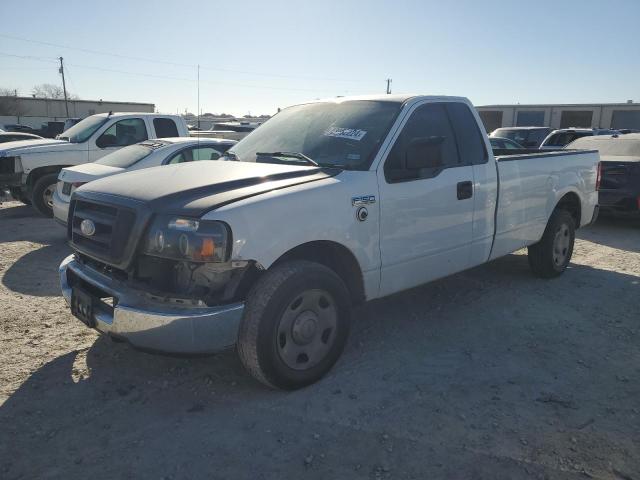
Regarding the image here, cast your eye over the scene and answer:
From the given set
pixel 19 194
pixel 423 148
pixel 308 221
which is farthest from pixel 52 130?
pixel 308 221

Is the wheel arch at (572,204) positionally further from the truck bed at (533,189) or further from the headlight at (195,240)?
the headlight at (195,240)

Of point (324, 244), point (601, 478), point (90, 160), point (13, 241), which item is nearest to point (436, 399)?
point (601, 478)

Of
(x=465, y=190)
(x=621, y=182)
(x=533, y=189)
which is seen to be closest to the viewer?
(x=465, y=190)

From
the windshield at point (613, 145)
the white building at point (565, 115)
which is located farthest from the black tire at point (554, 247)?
the white building at point (565, 115)

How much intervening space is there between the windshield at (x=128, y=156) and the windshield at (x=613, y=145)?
7456mm

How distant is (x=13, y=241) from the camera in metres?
7.62

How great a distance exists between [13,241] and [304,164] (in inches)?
230

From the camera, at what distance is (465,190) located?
14.2 ft

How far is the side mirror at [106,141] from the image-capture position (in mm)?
9589

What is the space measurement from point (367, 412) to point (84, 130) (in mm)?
8648

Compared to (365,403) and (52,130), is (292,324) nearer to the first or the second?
(365,403)

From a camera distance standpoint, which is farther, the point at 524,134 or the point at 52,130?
the point at 52,130

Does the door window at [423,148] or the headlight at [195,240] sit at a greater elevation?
the door window at [423,148]

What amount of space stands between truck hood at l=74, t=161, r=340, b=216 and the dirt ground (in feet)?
→ 4.11
